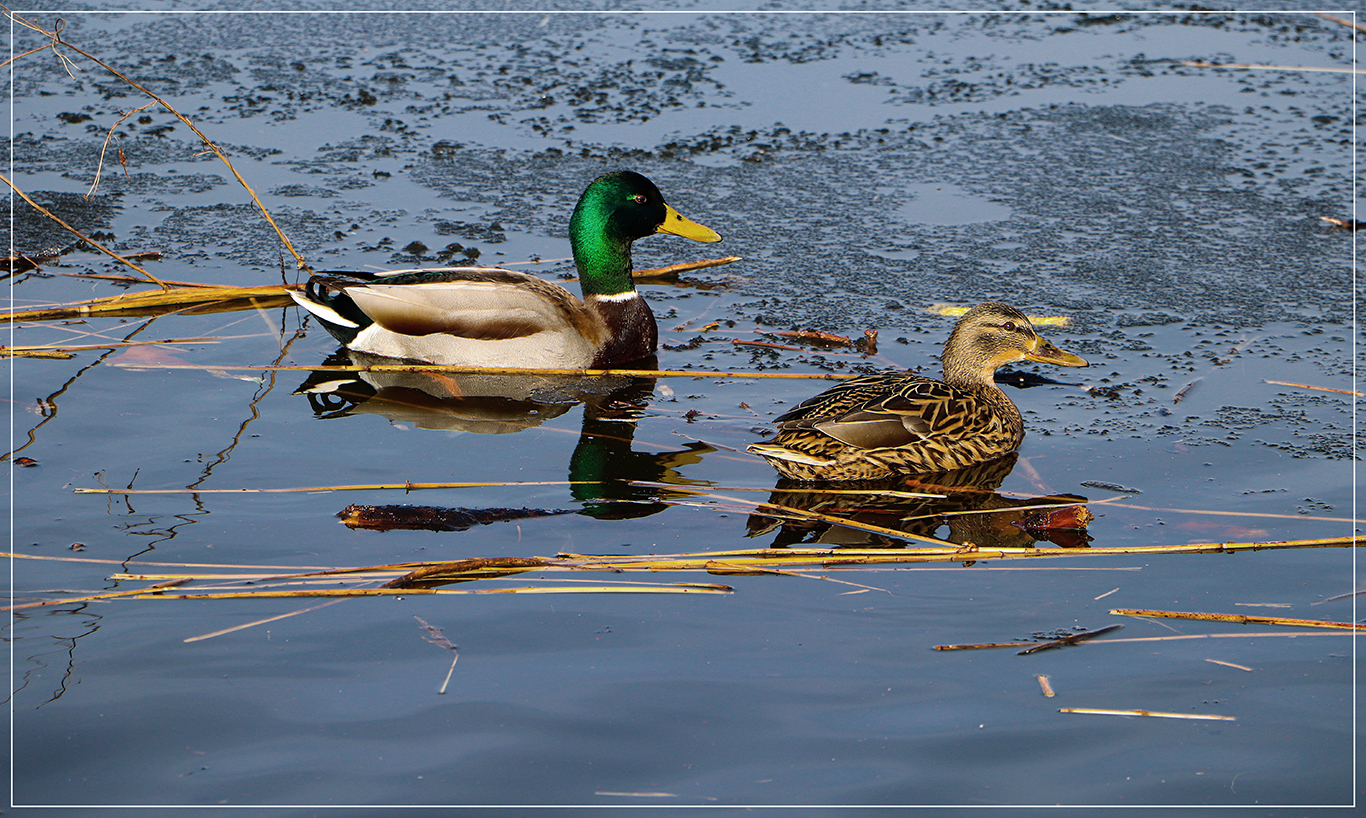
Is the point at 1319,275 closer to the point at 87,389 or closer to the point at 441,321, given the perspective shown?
the point at 441,321

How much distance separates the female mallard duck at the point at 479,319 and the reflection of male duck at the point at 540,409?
0.29 ft

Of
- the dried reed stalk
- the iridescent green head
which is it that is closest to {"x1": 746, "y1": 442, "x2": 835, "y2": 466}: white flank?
the iridescent green head

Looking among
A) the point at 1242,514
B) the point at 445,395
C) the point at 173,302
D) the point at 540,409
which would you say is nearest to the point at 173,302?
the point at 173,302

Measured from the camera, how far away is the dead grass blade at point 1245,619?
11.1 feet

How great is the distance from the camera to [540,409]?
200 inches

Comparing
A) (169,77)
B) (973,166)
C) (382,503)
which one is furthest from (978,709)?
(169,77)

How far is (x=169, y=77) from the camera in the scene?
8.43 m

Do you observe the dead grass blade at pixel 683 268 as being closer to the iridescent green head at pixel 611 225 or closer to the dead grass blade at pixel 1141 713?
the iridescent green head at pixel 611 225

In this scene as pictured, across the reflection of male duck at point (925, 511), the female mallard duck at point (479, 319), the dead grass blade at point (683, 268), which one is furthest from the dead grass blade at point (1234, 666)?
the dead grass blade at point (683, 268)

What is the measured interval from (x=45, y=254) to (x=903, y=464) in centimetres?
420

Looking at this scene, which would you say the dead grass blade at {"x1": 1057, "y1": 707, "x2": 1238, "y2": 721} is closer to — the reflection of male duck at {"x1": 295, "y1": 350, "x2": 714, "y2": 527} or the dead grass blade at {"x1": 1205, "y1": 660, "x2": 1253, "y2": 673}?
the dead grass blade at {"x1": 1205, "y1": 660, "x2": 1253, "y2": 673}

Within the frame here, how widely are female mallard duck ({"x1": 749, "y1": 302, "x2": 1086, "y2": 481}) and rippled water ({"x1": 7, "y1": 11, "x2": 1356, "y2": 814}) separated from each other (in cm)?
16

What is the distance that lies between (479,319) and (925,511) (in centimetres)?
211

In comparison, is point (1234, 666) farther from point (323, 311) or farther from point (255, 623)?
point (323, 311)
